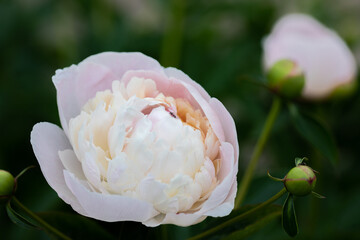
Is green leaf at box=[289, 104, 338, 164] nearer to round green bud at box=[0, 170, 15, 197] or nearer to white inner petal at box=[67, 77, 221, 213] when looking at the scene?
white inner petal at box=[67, 77, 221, 213]

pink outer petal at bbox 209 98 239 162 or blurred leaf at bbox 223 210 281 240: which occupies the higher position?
pink outer petal at bbox 209 98 239 162

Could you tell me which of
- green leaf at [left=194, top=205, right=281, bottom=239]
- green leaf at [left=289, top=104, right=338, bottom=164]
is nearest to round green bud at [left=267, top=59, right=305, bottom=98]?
green leaf at [left=289, top=104, right=338, bottom=164]

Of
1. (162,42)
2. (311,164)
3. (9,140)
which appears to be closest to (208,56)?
(162,42)

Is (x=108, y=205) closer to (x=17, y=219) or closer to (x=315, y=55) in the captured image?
(x=17, y=219)

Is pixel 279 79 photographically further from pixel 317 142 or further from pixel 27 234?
pixel 27 234

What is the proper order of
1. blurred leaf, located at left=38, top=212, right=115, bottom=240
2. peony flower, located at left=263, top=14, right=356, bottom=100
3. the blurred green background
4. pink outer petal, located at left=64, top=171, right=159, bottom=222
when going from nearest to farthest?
1. pink outer petal, located at left=64, top=171, right=159, bottom=222
2. blurred leaf, located at left=38, top=212, right=115, bottom=240
3. peony flower, located at left=263, top=14, right=356, bottom=100
4. the blurred green background

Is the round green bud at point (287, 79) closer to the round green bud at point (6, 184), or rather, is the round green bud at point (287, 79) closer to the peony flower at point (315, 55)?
the peony flower at point (315, 55)

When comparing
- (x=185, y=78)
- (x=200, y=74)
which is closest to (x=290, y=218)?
(x=185, y=78)

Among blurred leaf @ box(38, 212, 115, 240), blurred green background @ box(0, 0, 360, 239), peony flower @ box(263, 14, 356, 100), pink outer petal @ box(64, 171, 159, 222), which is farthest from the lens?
blurred green background @ box(0, 0, 360, 239)
